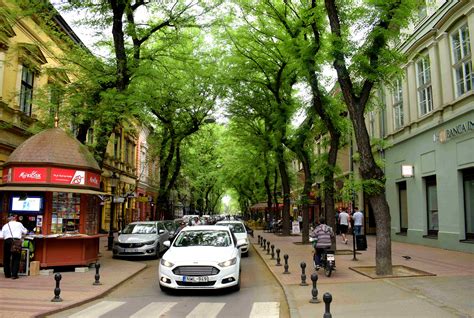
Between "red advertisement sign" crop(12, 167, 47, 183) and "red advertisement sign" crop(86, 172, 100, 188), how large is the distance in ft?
4.78

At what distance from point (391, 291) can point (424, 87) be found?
15531 millimetres

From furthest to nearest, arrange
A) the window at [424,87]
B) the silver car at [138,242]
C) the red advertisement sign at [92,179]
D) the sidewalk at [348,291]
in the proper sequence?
the window at [424,87], the silver car at [138,242], the red advertisement sign at [92,179], the sidewalk at [348,291]

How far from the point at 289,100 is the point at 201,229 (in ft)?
46.6

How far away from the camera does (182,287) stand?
1022 cm

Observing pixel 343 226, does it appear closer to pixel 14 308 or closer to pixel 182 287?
pixel 182 287

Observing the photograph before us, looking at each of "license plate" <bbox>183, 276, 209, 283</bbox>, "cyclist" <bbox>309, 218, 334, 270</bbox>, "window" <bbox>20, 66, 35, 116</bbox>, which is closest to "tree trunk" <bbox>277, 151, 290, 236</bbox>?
"window" <bbox>20, 66, 35, 116</bbox>

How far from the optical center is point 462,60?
18594 millimetres

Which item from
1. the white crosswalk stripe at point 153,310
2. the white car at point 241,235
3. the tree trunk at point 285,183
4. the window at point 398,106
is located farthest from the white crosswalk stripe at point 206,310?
the window at point 398,106

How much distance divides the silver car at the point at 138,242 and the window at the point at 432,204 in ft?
42.7

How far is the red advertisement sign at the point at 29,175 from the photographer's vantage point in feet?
44.7

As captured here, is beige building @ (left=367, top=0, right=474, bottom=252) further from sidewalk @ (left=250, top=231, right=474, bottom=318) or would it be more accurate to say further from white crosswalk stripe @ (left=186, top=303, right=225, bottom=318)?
white crosswalk stripe @ (left=186, top=303, right=225, bottom=318)

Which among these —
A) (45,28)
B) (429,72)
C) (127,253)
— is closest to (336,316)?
(127,253)

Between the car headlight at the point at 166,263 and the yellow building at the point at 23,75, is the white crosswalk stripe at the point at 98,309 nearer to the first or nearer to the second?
the car headlight at the point at 166,263

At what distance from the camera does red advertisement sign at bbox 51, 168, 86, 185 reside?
1382 centimetres
